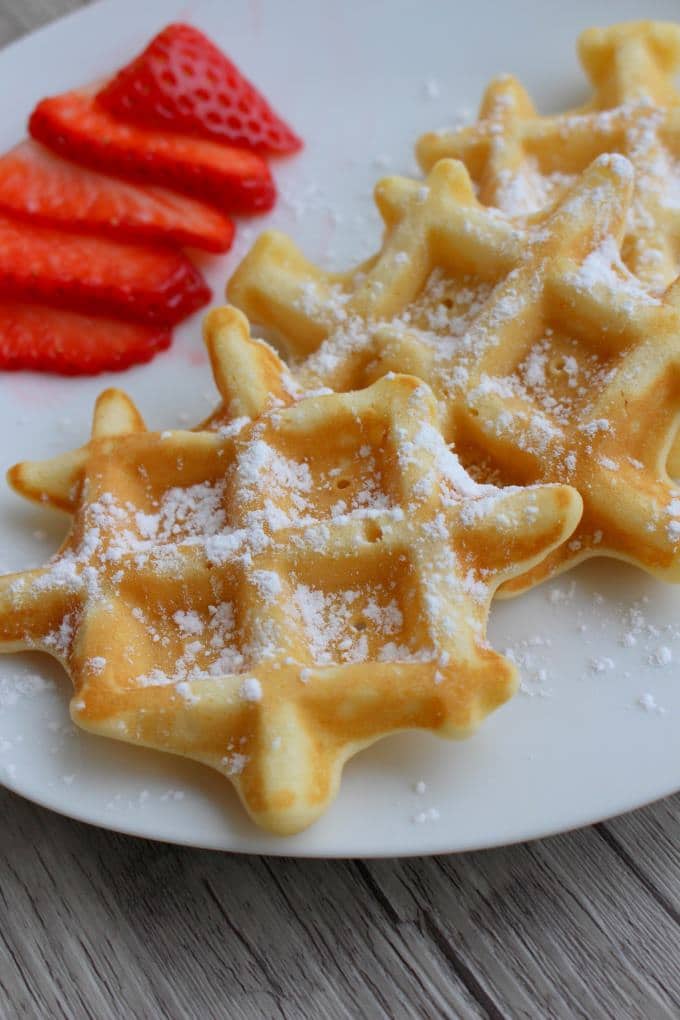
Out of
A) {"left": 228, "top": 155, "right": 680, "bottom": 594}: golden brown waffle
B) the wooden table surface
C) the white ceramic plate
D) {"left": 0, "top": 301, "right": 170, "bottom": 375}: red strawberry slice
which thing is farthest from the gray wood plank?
{"left": 0, "top": 301, "right": 170, "bottom": 375}: red strawberry slice

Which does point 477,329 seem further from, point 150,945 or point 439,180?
point 150,945

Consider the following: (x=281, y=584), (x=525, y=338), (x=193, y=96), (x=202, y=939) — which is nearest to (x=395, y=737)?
(x=281, y=584)

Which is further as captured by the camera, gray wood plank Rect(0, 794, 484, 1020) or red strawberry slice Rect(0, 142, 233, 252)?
red strawberry slice Rect(0, 142, 233, 252)

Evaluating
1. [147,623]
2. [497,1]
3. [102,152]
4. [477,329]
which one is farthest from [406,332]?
[497,1]

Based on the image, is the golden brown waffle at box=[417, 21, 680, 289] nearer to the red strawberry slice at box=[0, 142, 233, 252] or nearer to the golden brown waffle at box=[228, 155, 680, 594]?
the golden brown waffle at box=[228, 155, 680, 594]

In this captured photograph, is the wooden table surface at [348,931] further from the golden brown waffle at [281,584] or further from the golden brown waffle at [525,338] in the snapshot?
the golden brown waffle at [525,338]

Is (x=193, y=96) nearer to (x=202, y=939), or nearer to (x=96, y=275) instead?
(x=96, y=275)
